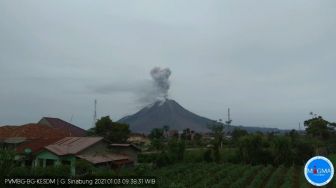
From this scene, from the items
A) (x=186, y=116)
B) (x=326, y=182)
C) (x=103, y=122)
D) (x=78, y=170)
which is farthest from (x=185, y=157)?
(x=186, y=116)

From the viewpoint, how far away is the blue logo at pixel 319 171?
354 cm

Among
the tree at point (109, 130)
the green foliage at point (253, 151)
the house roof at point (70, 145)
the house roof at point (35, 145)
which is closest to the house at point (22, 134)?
the house roof at point (35, 145)

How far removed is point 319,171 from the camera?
358 centimetres

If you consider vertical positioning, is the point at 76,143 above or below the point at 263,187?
above

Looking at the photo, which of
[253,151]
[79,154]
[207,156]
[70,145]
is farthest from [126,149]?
[253,151]

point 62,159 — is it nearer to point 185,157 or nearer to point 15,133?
point 15,133

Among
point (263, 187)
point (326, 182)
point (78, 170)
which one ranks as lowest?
point (263, 187)

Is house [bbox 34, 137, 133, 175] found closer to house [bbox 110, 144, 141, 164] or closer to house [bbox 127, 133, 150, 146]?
house [bbox 110, 144, 141, 164]

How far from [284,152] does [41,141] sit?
2614 centimetres

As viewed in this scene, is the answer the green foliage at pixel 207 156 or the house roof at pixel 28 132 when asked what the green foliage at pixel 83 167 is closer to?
the house roof at pixel 28 132

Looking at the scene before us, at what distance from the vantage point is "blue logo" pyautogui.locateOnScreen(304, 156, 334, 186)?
3.54 m

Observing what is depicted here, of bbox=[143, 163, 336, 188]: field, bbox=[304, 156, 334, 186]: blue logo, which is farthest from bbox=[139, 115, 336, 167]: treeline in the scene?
bbox=[304, 156, 334, 186]: blue logo

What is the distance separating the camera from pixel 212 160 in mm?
41750

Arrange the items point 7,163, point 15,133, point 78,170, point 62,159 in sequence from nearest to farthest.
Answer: point 7,163 → point 78,170 → point 62,159 → point 15,133
